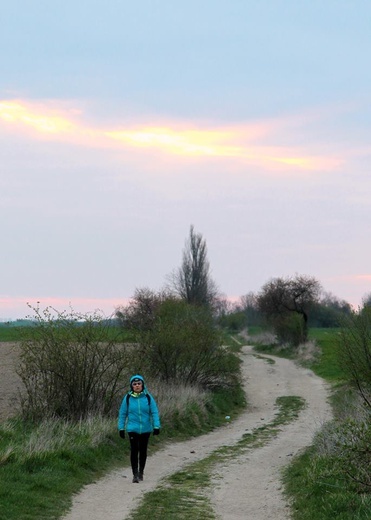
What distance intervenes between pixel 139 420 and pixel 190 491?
1.71m

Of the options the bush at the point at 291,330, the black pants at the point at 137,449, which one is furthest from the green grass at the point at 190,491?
the bush at the point at 291,330

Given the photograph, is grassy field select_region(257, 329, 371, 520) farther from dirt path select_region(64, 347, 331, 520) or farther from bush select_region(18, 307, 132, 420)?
bush select_region(18, 307, 132, 420)

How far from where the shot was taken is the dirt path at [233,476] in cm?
1101

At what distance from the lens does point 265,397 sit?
31078mm

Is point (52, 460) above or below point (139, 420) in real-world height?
below

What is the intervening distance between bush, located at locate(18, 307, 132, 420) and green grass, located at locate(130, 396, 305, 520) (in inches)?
142

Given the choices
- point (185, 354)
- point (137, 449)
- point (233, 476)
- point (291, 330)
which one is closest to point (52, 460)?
point (137, 449)

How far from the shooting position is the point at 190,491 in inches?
490

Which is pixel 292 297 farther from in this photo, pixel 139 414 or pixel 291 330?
pixel 139 414

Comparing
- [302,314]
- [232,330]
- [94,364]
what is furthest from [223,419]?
[232,330]

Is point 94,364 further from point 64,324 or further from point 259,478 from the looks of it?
point 259,478

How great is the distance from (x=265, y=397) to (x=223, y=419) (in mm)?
7821

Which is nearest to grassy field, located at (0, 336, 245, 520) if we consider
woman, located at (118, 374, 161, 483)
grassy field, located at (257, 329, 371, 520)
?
woman, located at (118, 374, 161, 483)

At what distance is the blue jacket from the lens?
1352cm
